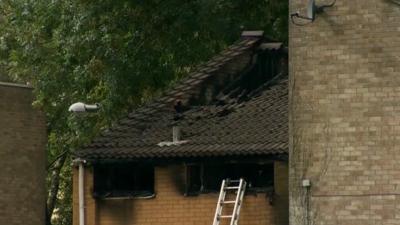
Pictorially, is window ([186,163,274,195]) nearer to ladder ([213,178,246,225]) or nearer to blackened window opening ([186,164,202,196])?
blackened window opening ([186,164,202,196])

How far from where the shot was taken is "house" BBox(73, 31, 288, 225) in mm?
24766

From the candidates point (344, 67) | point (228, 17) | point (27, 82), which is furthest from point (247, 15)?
point (344, 67)

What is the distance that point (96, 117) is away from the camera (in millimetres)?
33125

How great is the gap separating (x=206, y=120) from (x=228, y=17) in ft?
23.6

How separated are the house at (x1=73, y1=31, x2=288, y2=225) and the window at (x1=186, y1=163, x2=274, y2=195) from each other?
2 centimetres

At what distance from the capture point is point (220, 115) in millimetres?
27062

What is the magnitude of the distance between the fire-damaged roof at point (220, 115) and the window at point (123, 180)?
352 mm

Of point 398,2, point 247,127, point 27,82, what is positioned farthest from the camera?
point 27,82

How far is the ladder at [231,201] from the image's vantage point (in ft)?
79.7

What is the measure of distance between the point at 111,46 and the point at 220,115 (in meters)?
5.46

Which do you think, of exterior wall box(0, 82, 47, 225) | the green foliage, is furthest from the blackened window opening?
exterior wall box(0, 82, 47, 225)

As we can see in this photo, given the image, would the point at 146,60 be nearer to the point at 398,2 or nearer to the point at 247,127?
the point at 247,127

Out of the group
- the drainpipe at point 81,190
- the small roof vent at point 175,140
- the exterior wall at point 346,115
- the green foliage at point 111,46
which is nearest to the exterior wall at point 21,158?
the green foliage at point 111,46

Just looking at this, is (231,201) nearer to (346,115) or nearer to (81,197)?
(81,197)
